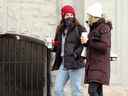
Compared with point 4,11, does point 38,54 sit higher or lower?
lower

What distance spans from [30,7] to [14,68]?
3.63ft

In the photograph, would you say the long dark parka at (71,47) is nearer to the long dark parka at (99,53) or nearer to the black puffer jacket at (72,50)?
the black puffer jacket at (72,50)

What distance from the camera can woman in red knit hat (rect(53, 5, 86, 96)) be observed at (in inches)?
285

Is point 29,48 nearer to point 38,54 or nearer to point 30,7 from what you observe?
point 38,54

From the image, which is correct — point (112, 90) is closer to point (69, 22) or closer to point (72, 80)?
point (72, 80)

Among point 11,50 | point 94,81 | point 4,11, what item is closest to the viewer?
point 94,81

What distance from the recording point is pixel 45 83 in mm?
8070

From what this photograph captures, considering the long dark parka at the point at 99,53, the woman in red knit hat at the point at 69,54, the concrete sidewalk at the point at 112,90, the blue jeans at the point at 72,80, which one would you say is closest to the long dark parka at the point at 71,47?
the woman in red knit hat at the point at 69,54

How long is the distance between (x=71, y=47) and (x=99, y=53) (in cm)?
68

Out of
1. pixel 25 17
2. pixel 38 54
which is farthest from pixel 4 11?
pixel 38 54

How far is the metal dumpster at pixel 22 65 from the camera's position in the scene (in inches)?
311

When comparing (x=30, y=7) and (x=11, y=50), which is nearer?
(x=11, y=50)

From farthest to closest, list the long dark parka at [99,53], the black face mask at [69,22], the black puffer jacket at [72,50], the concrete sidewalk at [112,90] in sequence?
the concrete sidewalk at [112,90] → the black face mask at [69,22] → the black puffer jacket at [72,50] → the long dark parka at [99,53]

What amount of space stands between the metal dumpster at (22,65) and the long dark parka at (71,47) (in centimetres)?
55
